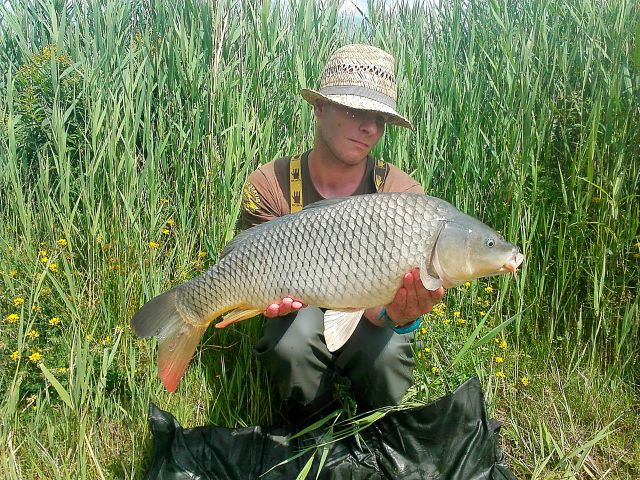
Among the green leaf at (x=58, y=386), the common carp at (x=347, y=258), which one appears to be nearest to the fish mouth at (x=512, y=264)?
the common carp at (x=347, y=258)

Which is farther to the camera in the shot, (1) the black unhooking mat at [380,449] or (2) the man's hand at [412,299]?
(1) the black unhooking mat at [380,449]

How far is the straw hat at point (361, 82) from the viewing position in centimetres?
182

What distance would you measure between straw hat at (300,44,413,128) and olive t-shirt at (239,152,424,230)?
0.19m

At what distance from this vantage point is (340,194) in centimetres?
200

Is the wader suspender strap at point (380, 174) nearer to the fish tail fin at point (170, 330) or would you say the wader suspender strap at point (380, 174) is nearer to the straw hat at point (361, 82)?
the straw hat at point (361, 82)

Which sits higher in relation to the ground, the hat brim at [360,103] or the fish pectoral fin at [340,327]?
the hat brim at [360,103]

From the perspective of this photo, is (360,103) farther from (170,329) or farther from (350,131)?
(170,329)

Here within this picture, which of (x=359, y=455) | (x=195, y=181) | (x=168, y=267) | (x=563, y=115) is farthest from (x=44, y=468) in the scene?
(x=563, y=115)

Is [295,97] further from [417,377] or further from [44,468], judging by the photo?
[44,468]

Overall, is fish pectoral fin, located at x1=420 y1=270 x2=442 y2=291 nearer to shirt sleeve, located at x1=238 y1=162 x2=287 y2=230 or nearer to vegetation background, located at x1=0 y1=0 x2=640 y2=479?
vegetation background, located at x1=0 y1=0 x2=640 y2=479

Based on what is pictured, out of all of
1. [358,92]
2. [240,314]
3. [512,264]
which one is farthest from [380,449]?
[358,92]

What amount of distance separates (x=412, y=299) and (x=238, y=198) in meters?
0.92

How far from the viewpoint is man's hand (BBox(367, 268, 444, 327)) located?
1.49 metres

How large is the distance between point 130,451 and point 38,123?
131 cm
